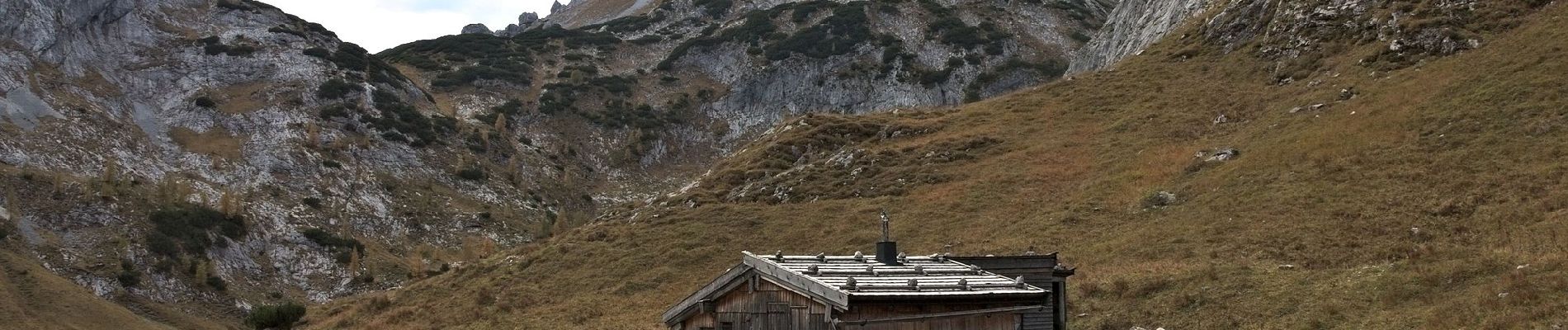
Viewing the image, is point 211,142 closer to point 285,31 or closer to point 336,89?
point 336,89

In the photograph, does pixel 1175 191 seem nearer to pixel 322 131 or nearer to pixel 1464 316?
pixel 1464 316

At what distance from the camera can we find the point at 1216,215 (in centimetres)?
3338

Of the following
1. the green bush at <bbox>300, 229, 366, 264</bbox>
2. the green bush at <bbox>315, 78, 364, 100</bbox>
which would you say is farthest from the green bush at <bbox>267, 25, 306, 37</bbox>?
the green bush at <bbox>300, 229, 366, 264</bbox>

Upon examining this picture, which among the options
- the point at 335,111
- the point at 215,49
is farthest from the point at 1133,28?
the point at 215,49

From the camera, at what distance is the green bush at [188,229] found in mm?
56062

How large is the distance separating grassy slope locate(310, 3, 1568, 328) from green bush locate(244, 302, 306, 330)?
51.0 inches

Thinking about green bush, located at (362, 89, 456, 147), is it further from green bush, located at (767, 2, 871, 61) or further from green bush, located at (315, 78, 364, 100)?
green bush, located at (767, 2, 871, 61)

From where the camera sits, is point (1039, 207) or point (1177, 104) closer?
point (1039, 207)

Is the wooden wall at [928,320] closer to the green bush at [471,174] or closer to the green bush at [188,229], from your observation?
the green bush at [188,229]

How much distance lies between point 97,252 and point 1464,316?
59719 millimetres

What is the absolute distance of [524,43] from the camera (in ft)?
419

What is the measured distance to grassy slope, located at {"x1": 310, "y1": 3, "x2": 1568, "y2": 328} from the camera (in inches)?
909

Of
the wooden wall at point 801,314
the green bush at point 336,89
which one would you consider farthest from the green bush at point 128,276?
the wooden wall at point 801,314

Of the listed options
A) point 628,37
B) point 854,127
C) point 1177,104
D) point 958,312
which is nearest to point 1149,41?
point 1177,104
